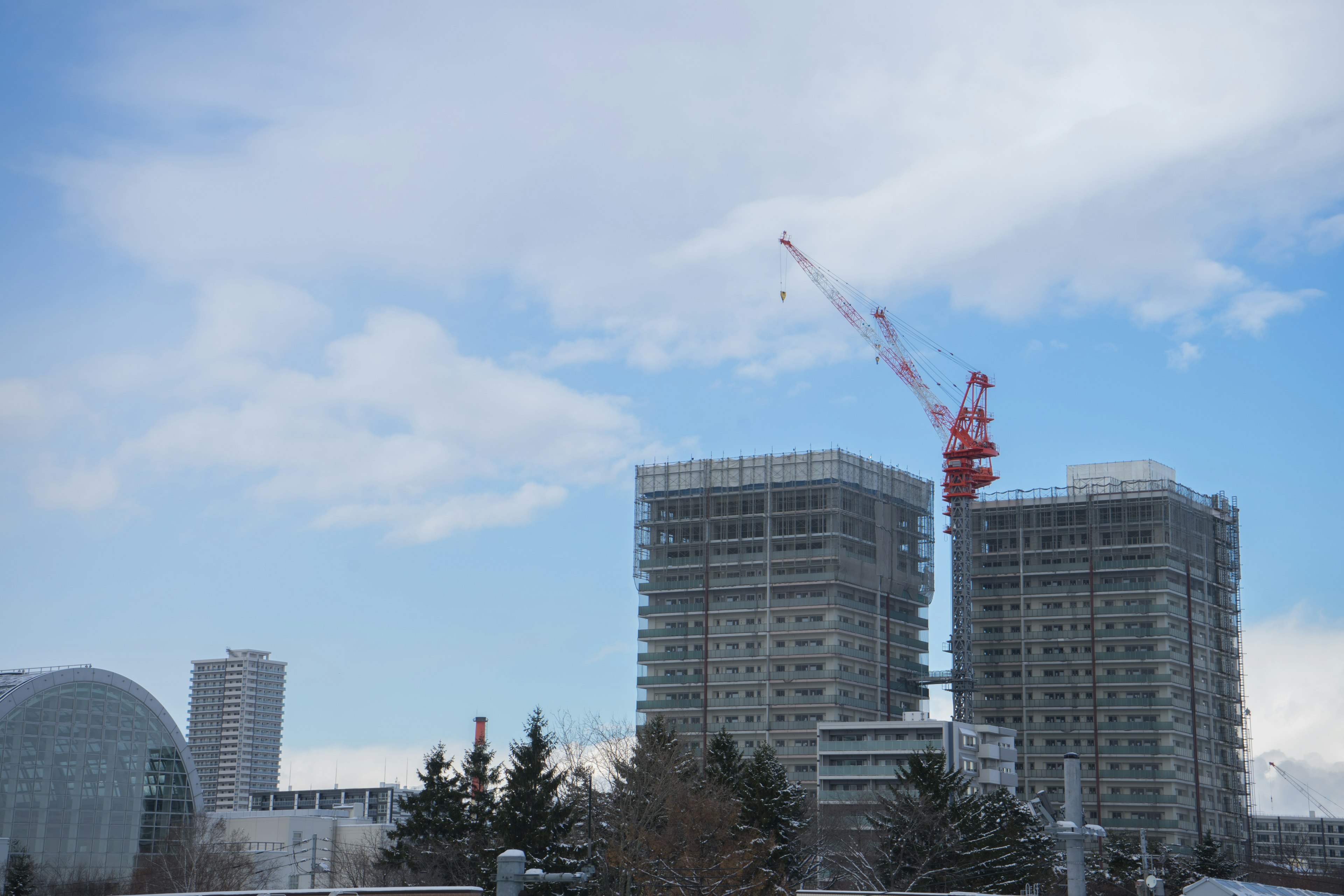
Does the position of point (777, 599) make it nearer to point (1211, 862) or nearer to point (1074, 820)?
point (1211, 862)

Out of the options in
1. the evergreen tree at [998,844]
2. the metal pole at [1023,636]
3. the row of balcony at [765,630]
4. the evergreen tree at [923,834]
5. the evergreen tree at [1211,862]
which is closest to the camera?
the evergreen tree at [923,834]

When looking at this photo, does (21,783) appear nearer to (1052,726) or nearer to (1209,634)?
(1052,726)

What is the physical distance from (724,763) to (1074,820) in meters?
50.9

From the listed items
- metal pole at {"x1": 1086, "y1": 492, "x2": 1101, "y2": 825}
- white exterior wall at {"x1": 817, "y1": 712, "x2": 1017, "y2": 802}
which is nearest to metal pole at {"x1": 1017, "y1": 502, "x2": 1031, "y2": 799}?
metal pole at {"x1": 1086, "y1": 492, "x2": 1101, "y2": 825}

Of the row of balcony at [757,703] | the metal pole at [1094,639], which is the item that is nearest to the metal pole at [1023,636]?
the metal pole at [1094,639]

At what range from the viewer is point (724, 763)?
3469 inches

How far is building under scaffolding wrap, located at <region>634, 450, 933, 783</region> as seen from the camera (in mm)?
171875

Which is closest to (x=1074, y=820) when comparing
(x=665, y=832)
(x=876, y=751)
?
(x=665, y=832)

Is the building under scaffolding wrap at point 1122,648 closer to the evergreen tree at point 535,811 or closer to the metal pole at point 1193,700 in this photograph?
the metal pole at point 1193,700

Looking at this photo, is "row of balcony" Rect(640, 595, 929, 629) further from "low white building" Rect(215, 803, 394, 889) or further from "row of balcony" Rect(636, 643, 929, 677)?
"low white building" Rect(215, 803, 394, 889)

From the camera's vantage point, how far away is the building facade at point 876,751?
151125 millimetres

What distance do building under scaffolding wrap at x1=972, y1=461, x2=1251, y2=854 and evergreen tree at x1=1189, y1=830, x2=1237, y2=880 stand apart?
2144cm

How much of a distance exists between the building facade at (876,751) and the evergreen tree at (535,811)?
65954 millimetres

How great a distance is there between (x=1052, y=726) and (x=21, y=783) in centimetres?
12014
